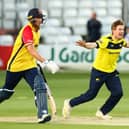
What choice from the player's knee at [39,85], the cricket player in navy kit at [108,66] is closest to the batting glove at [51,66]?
the player's knee at [39,85]

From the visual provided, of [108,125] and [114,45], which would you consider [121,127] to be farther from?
[114,45]

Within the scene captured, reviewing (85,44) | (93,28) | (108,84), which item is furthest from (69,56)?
(85,44)

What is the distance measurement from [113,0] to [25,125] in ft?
60.6

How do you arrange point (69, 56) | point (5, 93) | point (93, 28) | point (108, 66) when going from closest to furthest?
point (5, 93) < point (108, 66) < point (69, 56) < point (93, 28)

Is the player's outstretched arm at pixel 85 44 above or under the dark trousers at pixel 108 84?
above

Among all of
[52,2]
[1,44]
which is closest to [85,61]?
[1,44]

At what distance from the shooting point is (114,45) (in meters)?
11.6

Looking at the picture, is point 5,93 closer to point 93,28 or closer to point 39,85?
point 39,85

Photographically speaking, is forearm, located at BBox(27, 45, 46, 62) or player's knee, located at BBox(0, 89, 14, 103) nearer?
forearm, located at BBox(27, 45, 46, 62)

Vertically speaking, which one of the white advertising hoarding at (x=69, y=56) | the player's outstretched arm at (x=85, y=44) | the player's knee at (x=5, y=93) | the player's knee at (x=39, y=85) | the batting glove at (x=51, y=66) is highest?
the player's outstretched arm at (x=85, y=44)

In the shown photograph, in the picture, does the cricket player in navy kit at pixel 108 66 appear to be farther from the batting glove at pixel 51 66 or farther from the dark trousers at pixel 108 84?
the batting glove at pixel 51 66

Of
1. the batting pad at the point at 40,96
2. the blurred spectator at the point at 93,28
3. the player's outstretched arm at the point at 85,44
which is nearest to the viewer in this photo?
the batting pad at the point at 40,96

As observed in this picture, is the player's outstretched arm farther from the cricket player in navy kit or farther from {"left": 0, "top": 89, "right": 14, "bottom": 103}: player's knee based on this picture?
{"left": 0, "top": 89, "right": 14, "bottom": 103}: player's knee

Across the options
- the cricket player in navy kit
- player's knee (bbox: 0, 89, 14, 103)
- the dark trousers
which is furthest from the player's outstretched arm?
player's knee (bbox: 0, 89, 14, 103)
